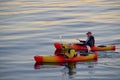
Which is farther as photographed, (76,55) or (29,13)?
(29,13)

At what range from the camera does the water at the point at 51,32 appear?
28678 millimetres

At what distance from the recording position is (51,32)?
3984 cm

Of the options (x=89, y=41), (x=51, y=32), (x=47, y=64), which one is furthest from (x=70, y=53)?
(x=51, y=32)

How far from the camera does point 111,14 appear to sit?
48469mm

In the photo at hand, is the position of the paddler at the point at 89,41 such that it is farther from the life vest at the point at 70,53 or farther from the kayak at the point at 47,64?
the kayak at the point at 47,64

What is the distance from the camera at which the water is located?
28.7 meters

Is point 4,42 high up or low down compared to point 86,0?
down

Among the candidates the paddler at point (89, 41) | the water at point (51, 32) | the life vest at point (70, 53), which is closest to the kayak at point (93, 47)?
the paddler at point (89, 41)

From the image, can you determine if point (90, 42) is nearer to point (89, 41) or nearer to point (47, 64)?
point (89, 41)

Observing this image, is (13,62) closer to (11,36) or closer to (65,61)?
(65,61)

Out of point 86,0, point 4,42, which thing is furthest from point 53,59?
point 86,0

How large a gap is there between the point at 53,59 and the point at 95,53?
13.0 ft

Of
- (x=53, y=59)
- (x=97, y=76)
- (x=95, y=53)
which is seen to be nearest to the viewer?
(x=97, y=76)

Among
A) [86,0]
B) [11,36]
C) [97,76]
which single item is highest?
[86,0]
